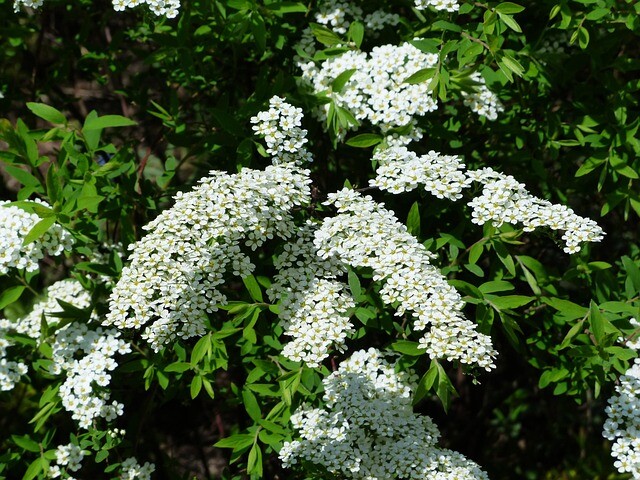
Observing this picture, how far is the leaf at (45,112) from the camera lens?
3.39 m

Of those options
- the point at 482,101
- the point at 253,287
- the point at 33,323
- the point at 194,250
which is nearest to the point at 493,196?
the point at 482,101

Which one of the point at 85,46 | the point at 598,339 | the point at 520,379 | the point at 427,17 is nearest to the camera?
the point at 598,339

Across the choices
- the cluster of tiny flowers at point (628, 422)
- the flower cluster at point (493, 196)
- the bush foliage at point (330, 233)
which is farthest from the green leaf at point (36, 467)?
the cluster of tiny flowers at point (628, 422)

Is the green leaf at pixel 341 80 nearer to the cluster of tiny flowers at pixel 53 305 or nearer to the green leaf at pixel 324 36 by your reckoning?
the green leaf at pixel 324 36

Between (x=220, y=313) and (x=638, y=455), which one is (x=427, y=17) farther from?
(x=638, y=455)

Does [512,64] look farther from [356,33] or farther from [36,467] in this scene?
[36,467]

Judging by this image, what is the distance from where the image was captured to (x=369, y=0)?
4008mm

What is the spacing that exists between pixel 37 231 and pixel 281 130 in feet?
3.68

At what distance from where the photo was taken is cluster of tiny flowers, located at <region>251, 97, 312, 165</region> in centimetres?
330

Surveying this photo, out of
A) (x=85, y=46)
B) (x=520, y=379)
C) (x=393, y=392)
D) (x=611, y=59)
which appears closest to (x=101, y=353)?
(x=393, y=392)

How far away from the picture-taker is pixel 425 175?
123 inches

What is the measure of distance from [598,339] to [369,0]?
6.93 feet

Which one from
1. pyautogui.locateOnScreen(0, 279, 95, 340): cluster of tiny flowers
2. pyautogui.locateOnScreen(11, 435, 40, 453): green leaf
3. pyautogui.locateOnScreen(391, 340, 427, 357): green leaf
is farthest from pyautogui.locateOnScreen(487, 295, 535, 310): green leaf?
pyautogui.locateOnScreen(11, 435, 40, 453): green leaf

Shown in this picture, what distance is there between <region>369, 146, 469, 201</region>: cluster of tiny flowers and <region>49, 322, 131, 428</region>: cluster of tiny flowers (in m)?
1.37
